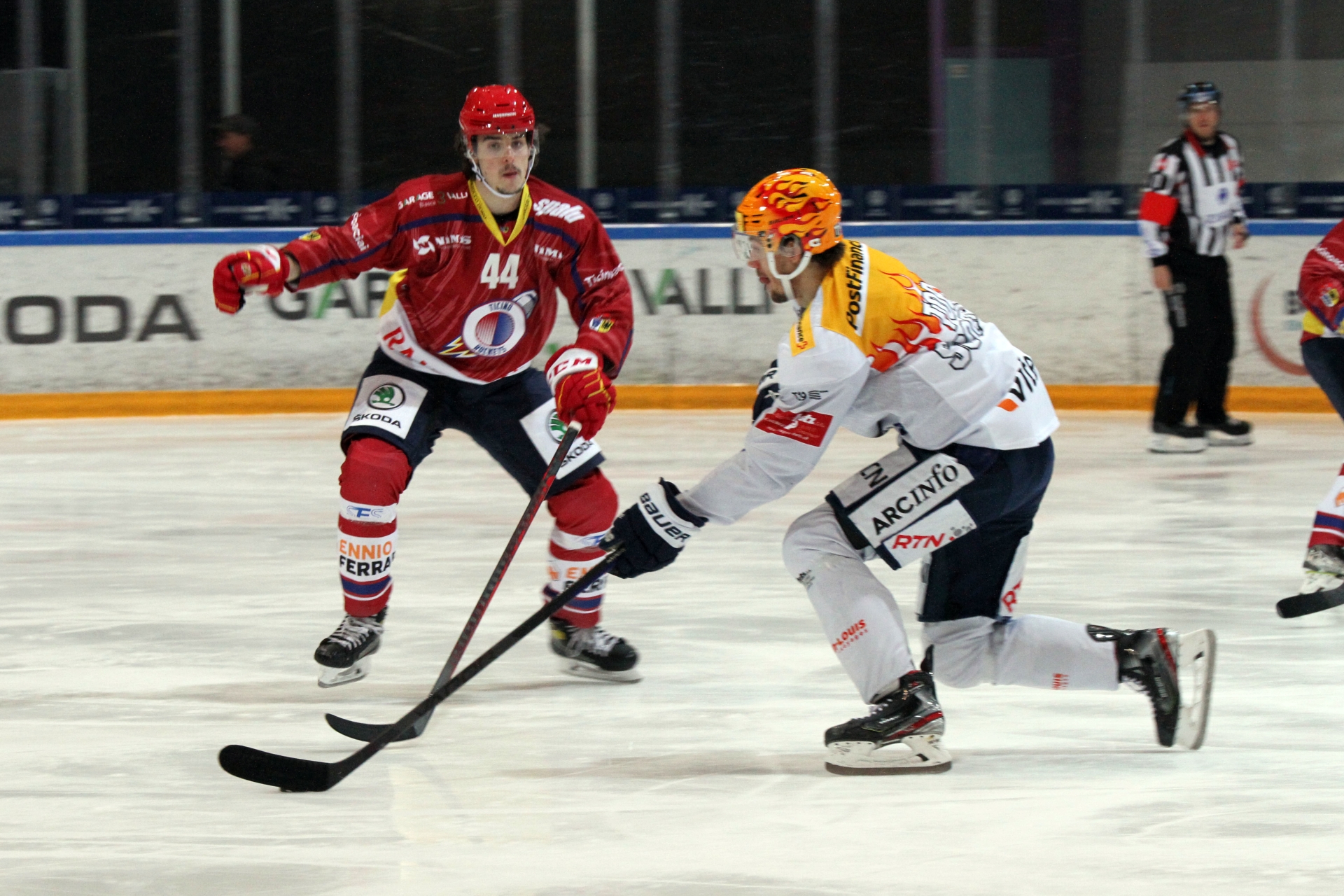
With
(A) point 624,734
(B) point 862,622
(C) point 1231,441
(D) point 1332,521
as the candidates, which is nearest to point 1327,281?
(D) point 1332,521

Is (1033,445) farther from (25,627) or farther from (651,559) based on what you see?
(25,627)

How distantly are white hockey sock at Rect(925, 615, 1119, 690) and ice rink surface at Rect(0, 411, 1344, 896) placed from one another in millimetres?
134

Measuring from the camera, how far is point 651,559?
293cm

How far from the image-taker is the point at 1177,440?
23.5ft

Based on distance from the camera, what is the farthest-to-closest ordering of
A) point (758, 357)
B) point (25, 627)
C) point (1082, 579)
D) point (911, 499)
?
point (758, 357), point (1082, 579), point (25, 627), point (911, 499)

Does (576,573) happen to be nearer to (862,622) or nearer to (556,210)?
(556,210)

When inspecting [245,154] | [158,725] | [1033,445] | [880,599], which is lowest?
→ [158,725]

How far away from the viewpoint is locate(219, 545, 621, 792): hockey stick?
2.88m

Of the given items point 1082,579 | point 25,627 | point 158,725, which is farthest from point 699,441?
point 158,725

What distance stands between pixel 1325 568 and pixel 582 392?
2058mm

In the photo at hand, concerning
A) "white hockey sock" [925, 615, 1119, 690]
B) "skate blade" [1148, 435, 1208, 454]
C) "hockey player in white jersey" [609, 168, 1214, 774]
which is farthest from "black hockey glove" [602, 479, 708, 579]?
"skate blade" [1148, 435, 1208, 454]

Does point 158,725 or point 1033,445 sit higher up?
point 1033,445

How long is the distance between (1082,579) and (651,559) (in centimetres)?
216

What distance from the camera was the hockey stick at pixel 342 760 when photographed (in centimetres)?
288
